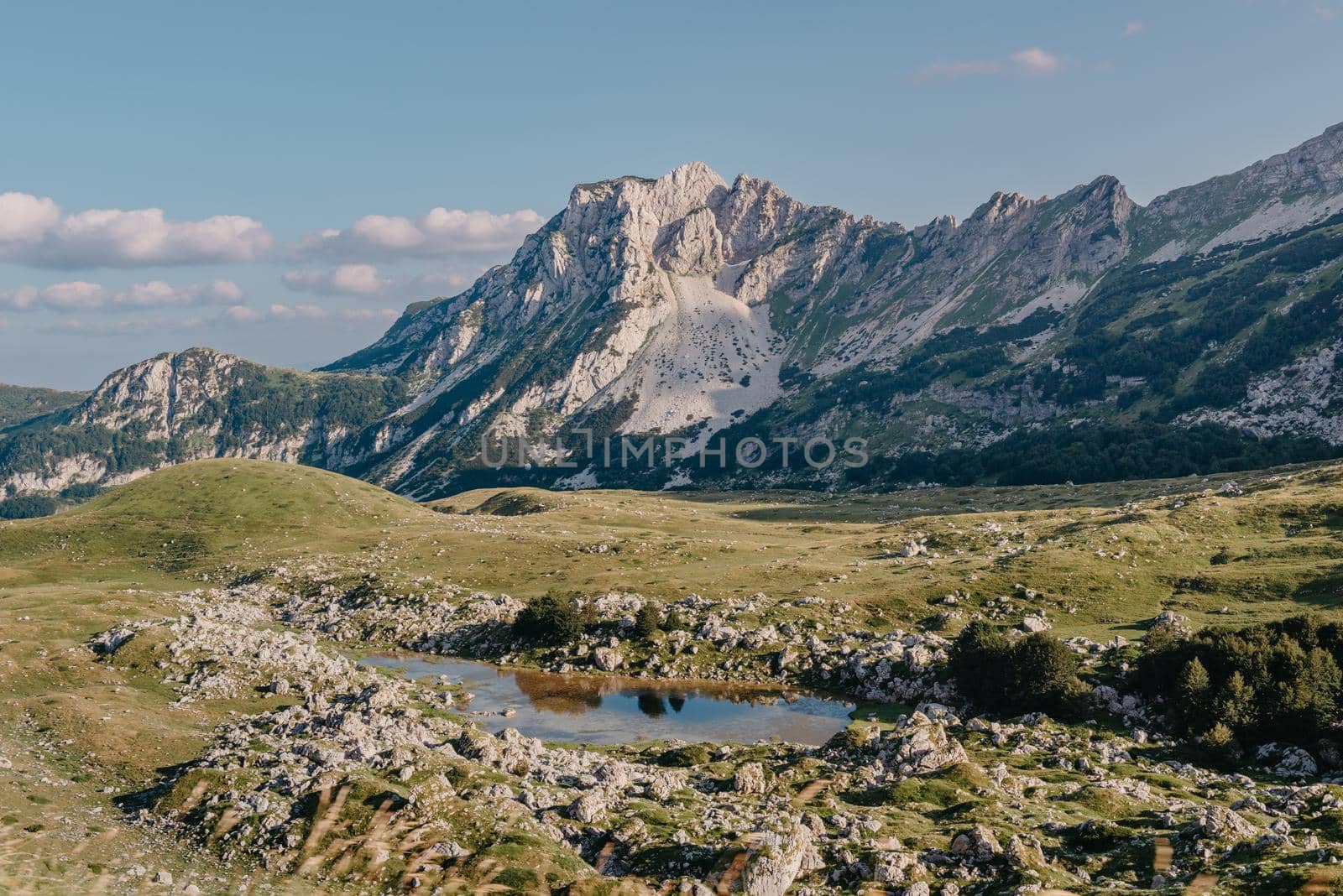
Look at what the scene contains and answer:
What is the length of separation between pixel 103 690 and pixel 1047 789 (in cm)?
7276

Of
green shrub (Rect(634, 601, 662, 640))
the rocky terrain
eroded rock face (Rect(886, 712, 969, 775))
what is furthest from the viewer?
green shrub (Rect(634, 601, 662, 640))

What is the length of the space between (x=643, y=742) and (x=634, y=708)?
10.9 m

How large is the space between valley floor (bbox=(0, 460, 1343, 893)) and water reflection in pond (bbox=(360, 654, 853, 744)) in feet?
10.2

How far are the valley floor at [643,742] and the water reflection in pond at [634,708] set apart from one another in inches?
122

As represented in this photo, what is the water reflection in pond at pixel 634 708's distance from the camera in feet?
229

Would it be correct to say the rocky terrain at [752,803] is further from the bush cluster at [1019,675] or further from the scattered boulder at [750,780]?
the bush cluster at [1019,675]

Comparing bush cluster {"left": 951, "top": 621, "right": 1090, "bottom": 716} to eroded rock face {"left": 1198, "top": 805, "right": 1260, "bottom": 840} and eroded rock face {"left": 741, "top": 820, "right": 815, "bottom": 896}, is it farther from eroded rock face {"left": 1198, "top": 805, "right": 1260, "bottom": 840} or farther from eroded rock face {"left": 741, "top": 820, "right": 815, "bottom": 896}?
eroded rock face {"left": 741, "top": 820, "right": 815, "bottom": 896}

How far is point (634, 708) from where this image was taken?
77688mm

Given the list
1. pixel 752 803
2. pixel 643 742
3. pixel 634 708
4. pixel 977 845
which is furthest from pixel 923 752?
pixel 634 708

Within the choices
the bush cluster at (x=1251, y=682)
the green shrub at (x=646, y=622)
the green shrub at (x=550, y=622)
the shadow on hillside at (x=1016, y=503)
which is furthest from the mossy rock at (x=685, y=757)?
the shadow on hillside at (x=1016, y=503)

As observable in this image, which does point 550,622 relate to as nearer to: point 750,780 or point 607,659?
point 607,659

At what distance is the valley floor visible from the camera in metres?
38.9

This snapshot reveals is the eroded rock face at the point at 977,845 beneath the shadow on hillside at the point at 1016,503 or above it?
beneath

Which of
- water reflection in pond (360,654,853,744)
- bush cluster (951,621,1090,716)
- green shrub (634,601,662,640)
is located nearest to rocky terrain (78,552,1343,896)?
bush cluster (951,621,1090,716)
